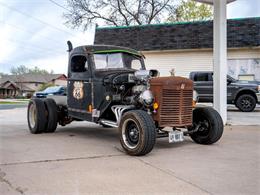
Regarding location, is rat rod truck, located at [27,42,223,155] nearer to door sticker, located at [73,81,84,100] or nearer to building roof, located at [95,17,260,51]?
door sticker, located at [73,81,84,100]

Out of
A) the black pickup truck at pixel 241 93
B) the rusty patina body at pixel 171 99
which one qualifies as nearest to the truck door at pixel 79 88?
the rusty patina body at pixel 171 99

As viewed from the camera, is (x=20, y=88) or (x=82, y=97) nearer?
(x=82, y=97)

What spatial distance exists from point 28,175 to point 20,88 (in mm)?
80724

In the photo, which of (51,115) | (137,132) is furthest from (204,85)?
(137,132)

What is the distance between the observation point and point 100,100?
23.6 feet

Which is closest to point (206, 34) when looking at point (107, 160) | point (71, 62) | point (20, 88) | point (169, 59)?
point (169, 59)

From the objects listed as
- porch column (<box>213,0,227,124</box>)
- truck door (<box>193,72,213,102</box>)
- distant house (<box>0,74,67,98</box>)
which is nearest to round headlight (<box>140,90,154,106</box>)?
porch column (<box>213,0,227,124</box>)

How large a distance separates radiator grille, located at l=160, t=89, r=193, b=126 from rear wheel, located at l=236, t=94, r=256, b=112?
30.6ft

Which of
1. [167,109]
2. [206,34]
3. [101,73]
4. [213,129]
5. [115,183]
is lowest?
[115,183]

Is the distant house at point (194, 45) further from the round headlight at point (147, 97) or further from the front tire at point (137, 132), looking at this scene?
the front tire at point (137, 132)

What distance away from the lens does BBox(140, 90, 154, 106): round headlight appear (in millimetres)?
6176

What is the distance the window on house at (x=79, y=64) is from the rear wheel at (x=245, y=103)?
9.40 meters

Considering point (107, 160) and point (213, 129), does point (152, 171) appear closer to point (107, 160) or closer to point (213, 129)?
point (107, 160)

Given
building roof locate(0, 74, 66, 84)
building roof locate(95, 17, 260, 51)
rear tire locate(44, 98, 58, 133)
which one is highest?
building roof locate(0, 74, 66, 84)
